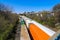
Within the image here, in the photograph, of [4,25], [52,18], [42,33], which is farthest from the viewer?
[4,25]

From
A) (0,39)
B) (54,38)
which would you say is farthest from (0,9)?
(54,38)

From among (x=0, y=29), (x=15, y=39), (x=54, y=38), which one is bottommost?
(x=15, y=39)

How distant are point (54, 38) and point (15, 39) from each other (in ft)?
48.3

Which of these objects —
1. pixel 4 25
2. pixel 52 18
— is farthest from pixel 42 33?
pixel 4 25

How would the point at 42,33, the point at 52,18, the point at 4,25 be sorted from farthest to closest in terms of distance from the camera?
the point at 4,25 < the point at 52,18 < the point at 42,33

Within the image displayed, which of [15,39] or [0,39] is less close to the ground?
[0,39]

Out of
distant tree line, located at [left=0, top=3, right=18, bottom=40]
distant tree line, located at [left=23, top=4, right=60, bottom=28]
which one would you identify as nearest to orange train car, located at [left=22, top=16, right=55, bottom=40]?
distant tree line, located at [left=23, top=4, right=60, bottom=28]

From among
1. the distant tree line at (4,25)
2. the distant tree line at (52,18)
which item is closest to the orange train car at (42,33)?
the distant tree line at (52,18)

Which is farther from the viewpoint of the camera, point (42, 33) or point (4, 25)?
point (4, 25)

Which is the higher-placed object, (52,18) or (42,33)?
(42,33)

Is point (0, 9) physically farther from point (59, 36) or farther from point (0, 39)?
point (59, 36)

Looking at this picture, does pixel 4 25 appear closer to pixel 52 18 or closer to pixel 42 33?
pixel 52 18

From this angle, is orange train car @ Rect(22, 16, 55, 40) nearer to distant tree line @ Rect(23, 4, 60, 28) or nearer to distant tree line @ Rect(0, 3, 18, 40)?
distant tree line @ Rect(23, 4, 60, 28)

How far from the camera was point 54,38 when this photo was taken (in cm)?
82
